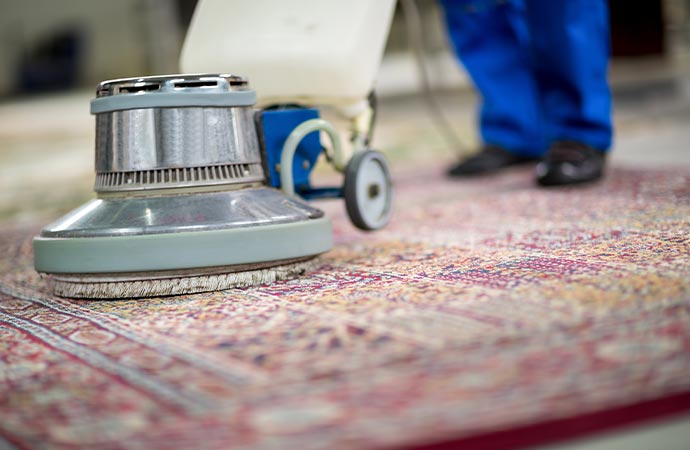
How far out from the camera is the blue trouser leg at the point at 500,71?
92.0 inches

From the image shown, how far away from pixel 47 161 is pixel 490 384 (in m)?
3.58

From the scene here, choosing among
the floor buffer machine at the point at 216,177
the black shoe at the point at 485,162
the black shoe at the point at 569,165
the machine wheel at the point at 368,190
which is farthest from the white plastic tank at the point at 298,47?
the black shoe at the point at 485,162

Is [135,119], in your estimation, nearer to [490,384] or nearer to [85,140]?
[490,384]

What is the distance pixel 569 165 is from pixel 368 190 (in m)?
0.72

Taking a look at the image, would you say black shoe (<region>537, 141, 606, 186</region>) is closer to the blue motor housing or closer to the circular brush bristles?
the blue motor housing

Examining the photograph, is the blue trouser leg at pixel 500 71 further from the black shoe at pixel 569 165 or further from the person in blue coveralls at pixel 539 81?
the black shoe at pixel 569 165

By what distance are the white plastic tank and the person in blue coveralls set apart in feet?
2.18

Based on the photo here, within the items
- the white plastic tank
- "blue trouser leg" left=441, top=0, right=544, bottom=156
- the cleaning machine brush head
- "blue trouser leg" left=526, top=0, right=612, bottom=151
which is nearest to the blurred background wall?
"blue trouser leg" left=441, top=0, right=544, bottom=156

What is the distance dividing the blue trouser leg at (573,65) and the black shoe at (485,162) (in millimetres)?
256

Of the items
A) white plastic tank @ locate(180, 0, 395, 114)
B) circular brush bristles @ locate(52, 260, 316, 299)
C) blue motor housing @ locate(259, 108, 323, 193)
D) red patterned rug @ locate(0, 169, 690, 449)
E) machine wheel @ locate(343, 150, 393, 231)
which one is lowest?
circular brush bristles @ locate(52, 260, 316, 299)

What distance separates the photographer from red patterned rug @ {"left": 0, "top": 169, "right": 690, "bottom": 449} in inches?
23.5

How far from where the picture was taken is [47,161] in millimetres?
3920

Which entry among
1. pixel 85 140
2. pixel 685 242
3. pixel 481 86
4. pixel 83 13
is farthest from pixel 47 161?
pixel 83 13

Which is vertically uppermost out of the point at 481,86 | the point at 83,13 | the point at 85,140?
the point at 83,13
